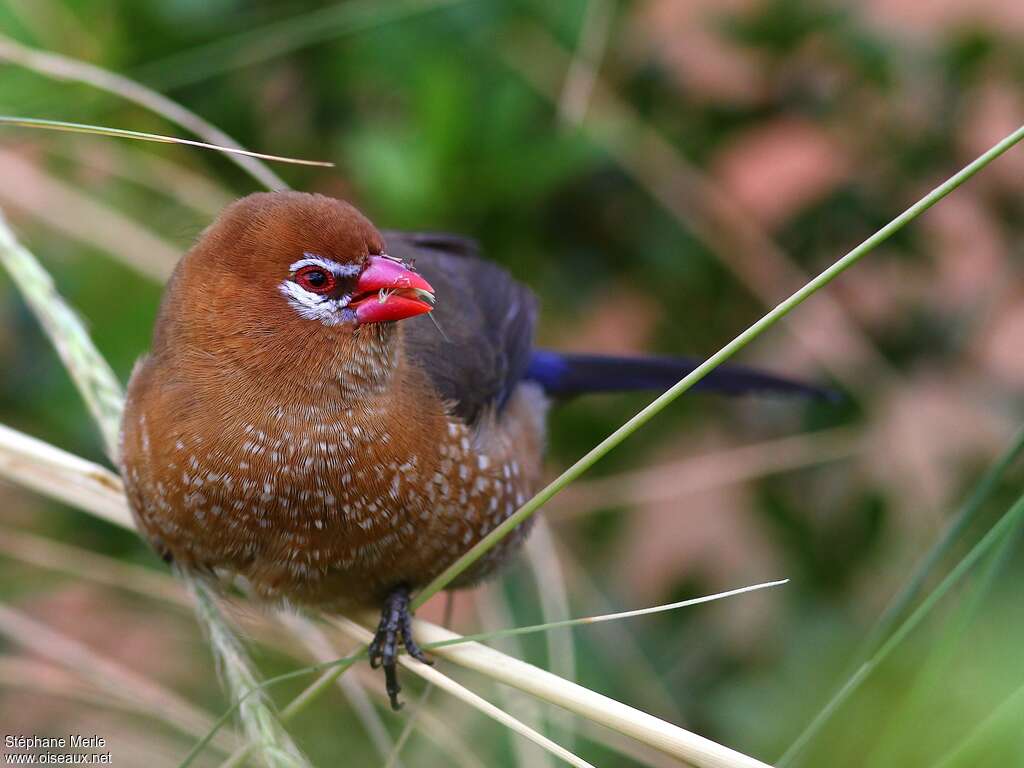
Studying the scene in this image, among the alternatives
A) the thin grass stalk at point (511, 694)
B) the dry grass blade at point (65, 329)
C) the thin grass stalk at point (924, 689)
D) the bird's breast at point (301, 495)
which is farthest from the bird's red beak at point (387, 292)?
the thin grass stalk at point (924, 689)

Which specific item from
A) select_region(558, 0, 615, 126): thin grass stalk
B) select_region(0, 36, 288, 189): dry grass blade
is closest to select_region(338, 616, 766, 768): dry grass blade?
select_region(0, 36, 288, 189): dry grass blade

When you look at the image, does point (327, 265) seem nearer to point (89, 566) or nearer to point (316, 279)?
point (316, 279)

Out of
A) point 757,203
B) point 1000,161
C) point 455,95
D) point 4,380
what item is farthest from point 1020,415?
point 4,380

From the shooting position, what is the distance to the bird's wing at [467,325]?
8.66ft

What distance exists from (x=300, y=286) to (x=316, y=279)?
1.2 inches

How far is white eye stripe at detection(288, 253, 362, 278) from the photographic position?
2.20 meters

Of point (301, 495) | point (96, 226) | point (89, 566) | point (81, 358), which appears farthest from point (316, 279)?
point (96, 226)

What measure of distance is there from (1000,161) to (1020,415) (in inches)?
30.0

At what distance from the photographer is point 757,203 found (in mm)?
3898

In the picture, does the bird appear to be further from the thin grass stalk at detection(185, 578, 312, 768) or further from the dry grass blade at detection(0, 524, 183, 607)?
the dry grass blade at detection(0, 524, 183, 607)

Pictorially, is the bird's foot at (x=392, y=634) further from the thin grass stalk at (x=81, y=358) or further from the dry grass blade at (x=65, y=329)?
the dry grass blade at (x=65, y=329)

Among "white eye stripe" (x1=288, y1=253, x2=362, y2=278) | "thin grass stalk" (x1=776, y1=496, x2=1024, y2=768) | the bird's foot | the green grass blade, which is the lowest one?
"thin grass stalk" (x1=776, y1=496, x2=1024, y2=768)

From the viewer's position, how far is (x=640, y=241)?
3.73 meters

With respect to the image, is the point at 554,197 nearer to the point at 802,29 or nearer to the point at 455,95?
the point at 455,95
